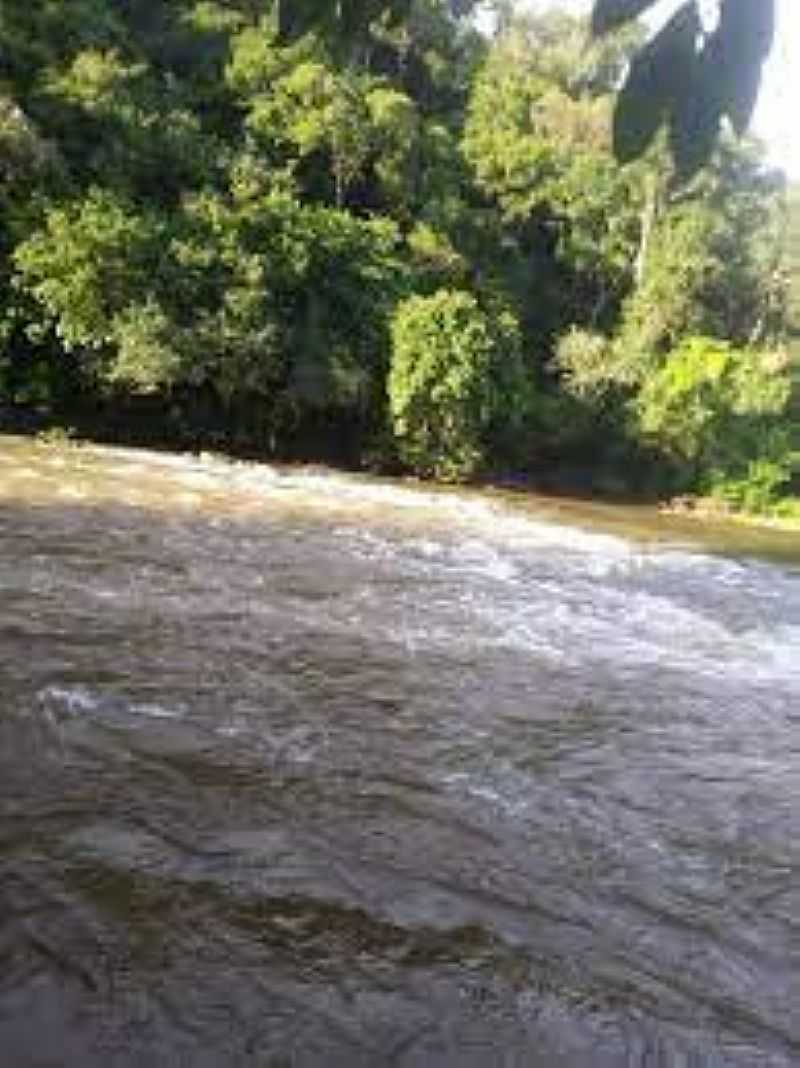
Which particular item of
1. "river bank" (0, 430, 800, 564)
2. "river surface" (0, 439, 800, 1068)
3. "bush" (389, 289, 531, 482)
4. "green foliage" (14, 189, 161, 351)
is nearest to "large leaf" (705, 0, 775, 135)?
"river surface" (0, 439, 800, 1068)

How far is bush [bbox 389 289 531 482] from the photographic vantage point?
2673cm

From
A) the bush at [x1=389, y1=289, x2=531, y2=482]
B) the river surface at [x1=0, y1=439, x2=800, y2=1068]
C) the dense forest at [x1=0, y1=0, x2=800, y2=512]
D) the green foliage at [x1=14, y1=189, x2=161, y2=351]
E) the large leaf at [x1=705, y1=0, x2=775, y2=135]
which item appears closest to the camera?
the large leaf at [x1=705, y1=0, x2=775, y2=135]

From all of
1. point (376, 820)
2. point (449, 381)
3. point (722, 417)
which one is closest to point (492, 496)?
point (449, 381)

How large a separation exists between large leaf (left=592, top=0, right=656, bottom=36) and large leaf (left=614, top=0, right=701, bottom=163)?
0.14 ft

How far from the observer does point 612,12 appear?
6.22ft

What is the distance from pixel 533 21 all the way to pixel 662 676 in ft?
92.8

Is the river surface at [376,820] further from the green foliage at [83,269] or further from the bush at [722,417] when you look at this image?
the bush at [722,417]

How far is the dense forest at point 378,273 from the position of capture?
82.2ft

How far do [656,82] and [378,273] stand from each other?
2629 centimetres

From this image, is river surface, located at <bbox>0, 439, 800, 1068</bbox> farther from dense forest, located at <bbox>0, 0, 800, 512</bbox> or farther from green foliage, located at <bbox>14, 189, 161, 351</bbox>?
dense forest, located at <bbox>0, 0, 800, 512</bbox>

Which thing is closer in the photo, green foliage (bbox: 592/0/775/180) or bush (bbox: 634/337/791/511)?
green foliage (bbox: 592/0/775/180)

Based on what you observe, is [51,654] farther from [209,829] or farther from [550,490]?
[550,490]

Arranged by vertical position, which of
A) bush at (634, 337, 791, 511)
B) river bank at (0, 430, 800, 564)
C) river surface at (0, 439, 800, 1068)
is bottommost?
river surface at (0, 439, 800, 1068)

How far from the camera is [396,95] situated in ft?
94.4
